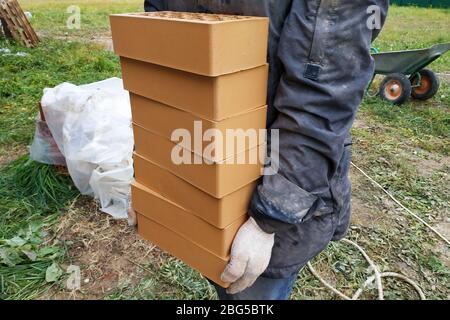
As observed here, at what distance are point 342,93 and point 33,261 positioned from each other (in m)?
2.24

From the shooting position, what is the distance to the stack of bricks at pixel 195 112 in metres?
0.78

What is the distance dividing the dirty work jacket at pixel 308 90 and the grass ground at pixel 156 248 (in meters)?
1.39

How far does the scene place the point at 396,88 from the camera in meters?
4.95

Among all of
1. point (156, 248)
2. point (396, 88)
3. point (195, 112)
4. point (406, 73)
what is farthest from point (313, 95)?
point (406, 73)

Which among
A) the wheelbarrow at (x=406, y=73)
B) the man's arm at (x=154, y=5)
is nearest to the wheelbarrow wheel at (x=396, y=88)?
the wheelbarrow at (x=406, y=73)

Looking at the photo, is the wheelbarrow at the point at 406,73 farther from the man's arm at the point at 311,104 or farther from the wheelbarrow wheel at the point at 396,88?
the man's arm at the point at 311,104

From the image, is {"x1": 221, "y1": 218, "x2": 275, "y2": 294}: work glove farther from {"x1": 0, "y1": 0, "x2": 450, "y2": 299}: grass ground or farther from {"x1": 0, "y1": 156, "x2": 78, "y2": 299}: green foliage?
{"x1": 0, "y1": 156, "x2": 78, "y2": 299}: green foliage

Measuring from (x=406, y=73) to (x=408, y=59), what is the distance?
10.2 inches

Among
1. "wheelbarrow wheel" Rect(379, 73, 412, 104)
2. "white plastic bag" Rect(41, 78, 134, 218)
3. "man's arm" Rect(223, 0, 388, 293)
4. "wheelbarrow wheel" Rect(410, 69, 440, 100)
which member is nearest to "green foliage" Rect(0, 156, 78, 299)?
"white plastic bag" Rect(41, 78, 134, 218)

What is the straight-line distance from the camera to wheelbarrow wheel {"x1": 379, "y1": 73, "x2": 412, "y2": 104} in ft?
15.9

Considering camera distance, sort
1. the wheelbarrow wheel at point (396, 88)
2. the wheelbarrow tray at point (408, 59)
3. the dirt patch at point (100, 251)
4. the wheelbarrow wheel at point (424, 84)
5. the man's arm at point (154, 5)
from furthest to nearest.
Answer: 1. the wheelbarrow wheel at point (424, 84)
2. the wheelbarrow wheel at point (396, 88)
3. the wheelbarrow tray at point (408, 59)
4. the dirt patch at point (100, 251)
5. the man's arm at point (154, 5)

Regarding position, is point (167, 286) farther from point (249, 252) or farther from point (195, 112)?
point (195, 112)

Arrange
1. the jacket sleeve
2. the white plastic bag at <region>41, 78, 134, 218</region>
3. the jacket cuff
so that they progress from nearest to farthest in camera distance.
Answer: the jacket sleeve
the jacket cuff
the white plastic bag at <region>41, 78, 134, 218</region>
